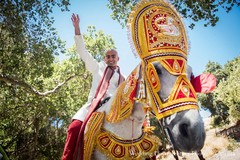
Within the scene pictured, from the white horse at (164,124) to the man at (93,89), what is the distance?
0.21 metres

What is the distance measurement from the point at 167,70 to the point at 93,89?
2.00 metres

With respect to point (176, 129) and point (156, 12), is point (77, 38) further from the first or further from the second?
point (176, 129)

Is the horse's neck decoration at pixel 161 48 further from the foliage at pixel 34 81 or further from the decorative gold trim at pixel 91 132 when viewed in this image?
the foliage at pixel 34 81

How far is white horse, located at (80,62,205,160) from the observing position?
2227 mm

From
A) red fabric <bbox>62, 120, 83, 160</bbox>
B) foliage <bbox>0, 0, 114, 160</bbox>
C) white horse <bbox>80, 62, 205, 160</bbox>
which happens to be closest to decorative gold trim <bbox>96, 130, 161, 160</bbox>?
white horse <bbox>80, 62, 205, 160</bbox>

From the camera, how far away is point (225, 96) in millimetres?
38094

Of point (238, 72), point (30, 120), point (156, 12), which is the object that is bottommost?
point (30, 120)

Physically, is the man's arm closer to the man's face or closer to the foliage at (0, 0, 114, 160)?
the man's face

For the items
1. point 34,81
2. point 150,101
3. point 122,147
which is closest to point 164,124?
point 150,101

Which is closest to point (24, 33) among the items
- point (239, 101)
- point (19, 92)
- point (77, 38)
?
point (19, 92)

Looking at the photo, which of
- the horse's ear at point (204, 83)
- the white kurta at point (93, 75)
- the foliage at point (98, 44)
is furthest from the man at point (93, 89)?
the foliage at point (98, 44)

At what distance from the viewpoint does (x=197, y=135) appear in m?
2.20

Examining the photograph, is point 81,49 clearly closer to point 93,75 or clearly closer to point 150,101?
point 93,75

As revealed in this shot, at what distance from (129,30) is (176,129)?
1.55 metres
